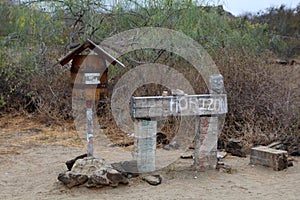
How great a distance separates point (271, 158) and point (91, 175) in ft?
8.94

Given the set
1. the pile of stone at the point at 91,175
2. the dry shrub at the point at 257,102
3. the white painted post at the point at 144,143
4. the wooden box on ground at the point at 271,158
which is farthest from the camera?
the dry shrub at the point at 257,102

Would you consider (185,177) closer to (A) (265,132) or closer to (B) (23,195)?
(B) (23,195)

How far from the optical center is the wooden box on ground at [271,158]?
6145mm

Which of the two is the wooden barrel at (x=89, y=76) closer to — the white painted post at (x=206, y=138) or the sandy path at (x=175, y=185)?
the sandy path at (x=175, y=185)

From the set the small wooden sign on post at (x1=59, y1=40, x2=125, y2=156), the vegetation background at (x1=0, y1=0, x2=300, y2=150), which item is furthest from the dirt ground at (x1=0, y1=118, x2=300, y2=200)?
the vegetation background at (x1=0, y1=0, x2=300, y2=150)

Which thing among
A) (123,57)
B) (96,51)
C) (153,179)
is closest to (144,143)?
(153,179)

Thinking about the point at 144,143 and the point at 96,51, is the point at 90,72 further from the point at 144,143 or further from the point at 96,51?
the point at 144,143

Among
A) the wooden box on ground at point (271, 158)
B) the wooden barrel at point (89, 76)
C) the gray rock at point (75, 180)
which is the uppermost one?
the wooden barrel at point (89, 76)

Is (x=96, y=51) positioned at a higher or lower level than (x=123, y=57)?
lower

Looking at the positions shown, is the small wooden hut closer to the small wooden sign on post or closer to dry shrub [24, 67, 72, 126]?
the small wooden sign on post

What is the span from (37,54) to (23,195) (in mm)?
6123

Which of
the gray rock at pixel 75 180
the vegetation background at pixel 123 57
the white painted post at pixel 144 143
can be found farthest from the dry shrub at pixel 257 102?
the gray rock at pixel 75 180

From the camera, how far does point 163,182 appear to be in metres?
5.55

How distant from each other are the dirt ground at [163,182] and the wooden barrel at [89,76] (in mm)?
1269
